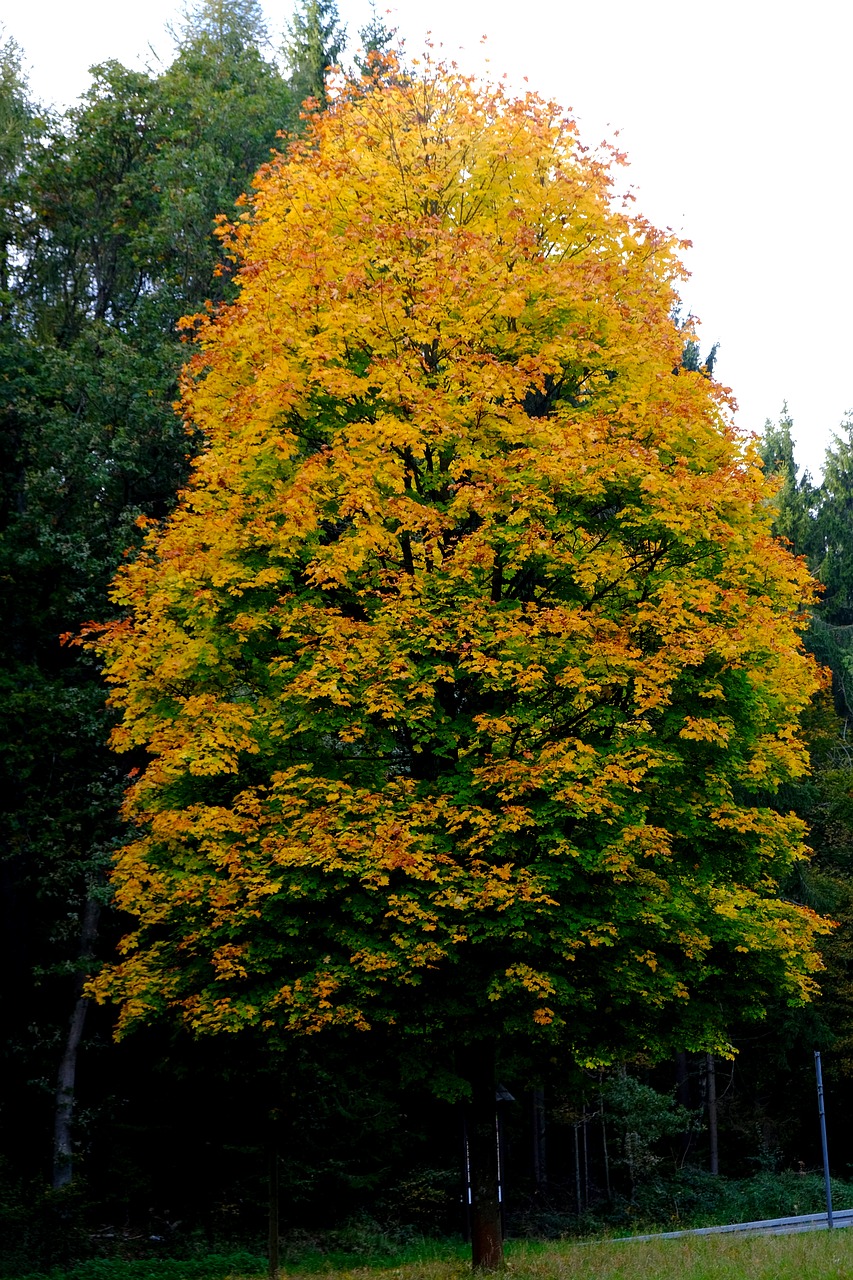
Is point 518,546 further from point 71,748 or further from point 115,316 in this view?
point 115,316

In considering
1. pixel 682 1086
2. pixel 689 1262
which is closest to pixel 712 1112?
pixel 682 1086

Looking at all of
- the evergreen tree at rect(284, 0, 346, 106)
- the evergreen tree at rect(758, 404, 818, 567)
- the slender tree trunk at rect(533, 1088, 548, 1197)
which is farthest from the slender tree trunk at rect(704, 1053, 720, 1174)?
the evergreen tree at rect(284, 0, 346, 106)

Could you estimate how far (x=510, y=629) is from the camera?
1259 centimetres

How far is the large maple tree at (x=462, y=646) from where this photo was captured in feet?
40.9

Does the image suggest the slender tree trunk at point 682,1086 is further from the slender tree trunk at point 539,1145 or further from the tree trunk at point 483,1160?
the tree trunk at point 483,1160

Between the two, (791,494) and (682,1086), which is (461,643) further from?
(791,494)

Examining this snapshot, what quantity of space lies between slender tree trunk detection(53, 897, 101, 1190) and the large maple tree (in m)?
8.30

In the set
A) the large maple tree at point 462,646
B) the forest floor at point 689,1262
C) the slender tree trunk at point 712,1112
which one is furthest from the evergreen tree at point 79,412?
the slender tree trunk at point 712,1112

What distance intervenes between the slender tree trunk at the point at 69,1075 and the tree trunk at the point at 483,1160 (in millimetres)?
9126

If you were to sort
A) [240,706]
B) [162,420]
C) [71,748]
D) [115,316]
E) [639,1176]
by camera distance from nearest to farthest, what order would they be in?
[240,706]
[71,748]
[162,420]
[115,316]
[639,1176]

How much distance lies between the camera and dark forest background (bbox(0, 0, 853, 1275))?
69.2 feet

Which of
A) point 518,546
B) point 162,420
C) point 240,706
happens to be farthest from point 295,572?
point 162,420

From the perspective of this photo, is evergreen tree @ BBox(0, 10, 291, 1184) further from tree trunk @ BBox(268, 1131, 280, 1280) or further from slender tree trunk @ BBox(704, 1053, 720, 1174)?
slender tree trunk @ BBox(704, 1053, 720, 1174)

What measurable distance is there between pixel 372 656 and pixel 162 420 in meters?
12.3
